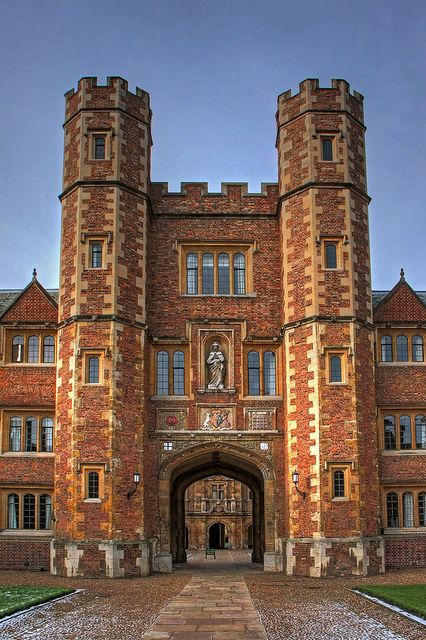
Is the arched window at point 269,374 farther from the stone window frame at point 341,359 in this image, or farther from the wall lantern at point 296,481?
the wall lantern at point 296,481

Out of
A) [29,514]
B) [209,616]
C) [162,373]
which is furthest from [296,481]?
[209,616]

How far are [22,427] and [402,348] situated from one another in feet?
45.9

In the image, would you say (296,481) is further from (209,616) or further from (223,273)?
(209,616)

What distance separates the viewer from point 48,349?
99.1 feet

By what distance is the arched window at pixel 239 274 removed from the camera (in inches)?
1198

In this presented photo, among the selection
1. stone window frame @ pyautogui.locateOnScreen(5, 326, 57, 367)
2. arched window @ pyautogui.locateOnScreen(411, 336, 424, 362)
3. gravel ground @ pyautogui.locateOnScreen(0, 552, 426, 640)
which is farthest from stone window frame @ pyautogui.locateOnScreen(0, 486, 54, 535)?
arched window @ pyautogui.locateOnScreen(411, 336, 424, 362)

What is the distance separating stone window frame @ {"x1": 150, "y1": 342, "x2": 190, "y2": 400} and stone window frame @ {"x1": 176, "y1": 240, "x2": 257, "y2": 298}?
201 centimetres

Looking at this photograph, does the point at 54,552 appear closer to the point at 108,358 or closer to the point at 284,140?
the point at 108,358

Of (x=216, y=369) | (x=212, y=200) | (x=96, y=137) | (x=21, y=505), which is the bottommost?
(x=21, y=505)

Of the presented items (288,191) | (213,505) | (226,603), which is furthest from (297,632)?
(213,505)

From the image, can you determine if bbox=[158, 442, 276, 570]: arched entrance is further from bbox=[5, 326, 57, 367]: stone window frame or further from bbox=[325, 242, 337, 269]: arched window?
bbox=[325, 242, 337, 269]: arched window

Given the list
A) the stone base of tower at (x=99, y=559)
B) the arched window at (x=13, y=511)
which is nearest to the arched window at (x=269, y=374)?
the stone base of tower at (x=99, y=559)

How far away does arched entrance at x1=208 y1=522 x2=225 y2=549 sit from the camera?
69944mm

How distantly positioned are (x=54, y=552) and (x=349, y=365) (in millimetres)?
11270
